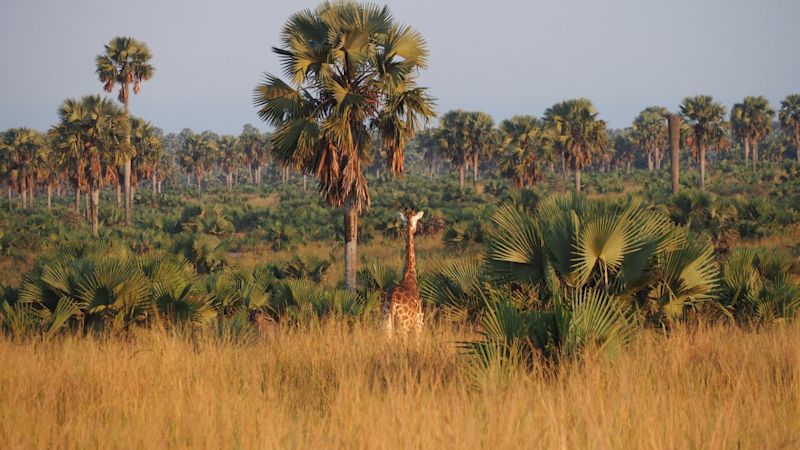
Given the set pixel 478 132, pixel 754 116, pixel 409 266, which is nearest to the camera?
pixel 409 266

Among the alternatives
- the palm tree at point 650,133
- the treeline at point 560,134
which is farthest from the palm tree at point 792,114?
the palm tree at point 650,133

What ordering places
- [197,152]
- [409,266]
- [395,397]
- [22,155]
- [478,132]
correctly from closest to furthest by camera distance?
[395,397], [409,266], [22,155], [478,132], [197,152]

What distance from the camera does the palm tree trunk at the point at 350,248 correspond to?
1630 centimetres

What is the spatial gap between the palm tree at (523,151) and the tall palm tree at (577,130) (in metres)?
1.61

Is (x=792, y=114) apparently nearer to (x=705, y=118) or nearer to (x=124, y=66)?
(x=705, y=118)

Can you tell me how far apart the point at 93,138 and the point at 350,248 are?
2719 cm

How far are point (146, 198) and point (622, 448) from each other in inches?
2888

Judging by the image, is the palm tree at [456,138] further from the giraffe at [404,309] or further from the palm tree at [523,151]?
the giraffe at [404,309]

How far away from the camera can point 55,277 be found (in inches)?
349

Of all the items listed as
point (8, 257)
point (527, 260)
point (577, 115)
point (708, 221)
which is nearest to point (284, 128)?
point (527, 260)

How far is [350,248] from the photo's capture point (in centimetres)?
1655

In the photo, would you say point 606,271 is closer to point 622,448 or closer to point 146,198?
point 622,448

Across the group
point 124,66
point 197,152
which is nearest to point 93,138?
point 124,66

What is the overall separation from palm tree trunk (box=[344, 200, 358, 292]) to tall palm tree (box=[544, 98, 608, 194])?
37.4 meters
